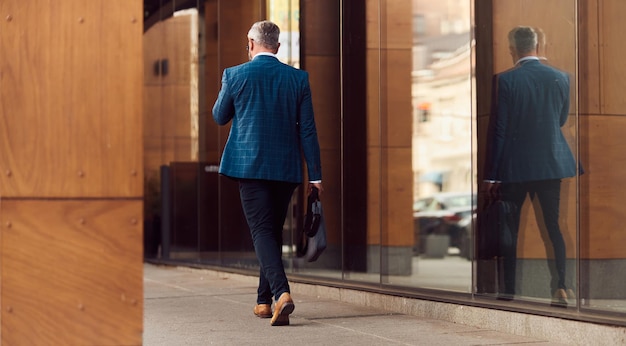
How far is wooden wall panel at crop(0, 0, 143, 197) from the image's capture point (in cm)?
390

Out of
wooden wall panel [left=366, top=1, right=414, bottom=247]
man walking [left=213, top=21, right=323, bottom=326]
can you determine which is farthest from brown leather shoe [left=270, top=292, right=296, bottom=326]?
wooden wall panel [left=366, top=1, right=414, bottom=247]

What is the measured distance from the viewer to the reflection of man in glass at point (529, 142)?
6652mm

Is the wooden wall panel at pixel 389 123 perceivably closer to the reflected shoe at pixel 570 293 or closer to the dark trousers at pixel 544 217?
the dark trousers at pixel 544 217

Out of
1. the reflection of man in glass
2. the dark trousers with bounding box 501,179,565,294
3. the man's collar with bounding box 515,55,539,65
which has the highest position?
the man's collar with bounding box 515,55,539,65

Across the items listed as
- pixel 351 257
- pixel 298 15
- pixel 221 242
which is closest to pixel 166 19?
pixel 221 242

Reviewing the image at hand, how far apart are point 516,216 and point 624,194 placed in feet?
3.47

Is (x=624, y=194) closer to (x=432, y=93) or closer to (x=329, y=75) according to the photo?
(x=329, y=75)

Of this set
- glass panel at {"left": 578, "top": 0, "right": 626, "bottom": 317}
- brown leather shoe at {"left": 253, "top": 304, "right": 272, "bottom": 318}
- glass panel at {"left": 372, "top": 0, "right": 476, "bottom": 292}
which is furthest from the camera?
glass panel at {"left": 372, "top": 0, "right": 476, "bottom": 292}

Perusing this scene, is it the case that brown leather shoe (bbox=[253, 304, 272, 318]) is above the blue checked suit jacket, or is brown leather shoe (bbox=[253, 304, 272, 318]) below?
below

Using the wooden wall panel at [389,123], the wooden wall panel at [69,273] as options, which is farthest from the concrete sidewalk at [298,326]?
the wooden wall panel at [69,273]

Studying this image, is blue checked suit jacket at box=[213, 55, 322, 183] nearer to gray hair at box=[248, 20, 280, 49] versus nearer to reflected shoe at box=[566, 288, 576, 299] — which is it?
gray hair at box=[248, 20, 280, 49]

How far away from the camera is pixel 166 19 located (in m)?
16.6

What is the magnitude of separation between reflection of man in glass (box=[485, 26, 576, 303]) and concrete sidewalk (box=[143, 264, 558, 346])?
0.61m

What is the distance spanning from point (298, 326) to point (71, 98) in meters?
3.39
